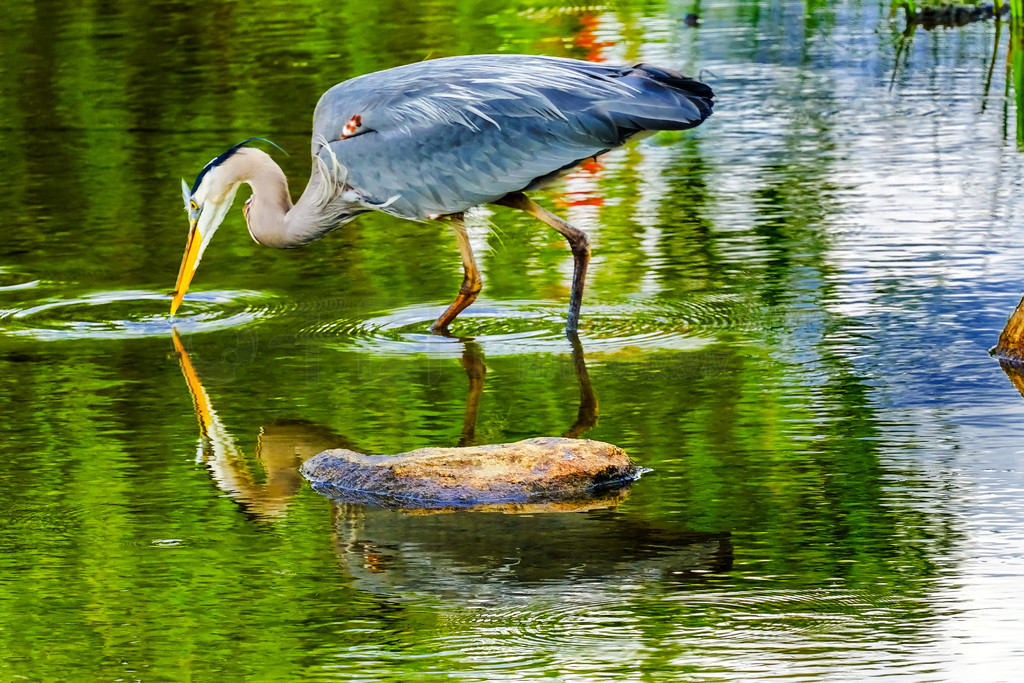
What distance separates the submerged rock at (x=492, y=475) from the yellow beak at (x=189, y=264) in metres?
2.93

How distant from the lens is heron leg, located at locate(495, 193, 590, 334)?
863cm

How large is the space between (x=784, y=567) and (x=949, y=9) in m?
13.6

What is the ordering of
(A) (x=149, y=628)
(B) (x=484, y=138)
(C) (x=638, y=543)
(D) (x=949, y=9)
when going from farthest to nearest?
1. (D) (x=949, y=9)
2. (B) (x=484, y=138)
3. (C) (x=638, y=543)
4. (A) (x=149, y=628)

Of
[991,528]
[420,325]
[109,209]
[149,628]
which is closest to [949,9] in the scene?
[109,209]

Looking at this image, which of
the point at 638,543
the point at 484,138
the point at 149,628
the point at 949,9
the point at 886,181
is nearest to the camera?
the point at 149,628

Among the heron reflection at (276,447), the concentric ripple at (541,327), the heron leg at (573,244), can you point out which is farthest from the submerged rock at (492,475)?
the heron leg at (573,244)

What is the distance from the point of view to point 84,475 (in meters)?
6.81

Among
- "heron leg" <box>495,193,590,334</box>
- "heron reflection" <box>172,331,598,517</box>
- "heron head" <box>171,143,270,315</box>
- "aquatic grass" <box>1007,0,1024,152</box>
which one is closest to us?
"heron reflection" <box>172,331,598,517</box>

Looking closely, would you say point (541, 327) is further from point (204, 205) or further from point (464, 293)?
point (204, 205)

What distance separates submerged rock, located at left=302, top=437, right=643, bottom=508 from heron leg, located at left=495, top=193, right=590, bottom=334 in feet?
7.29

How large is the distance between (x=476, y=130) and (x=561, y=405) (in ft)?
5.41

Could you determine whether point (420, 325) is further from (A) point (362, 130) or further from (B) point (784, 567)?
(B) point (784, 567)

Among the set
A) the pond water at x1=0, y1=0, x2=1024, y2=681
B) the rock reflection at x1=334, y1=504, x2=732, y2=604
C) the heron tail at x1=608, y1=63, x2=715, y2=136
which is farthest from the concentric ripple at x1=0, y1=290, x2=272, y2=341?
the rock reflection at x1=334, y1=504, x2=732, y2=604

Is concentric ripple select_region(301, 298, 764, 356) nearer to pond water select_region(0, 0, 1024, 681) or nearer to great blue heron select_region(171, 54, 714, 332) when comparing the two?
pond water select_region(0, 0, 1024, 681)
